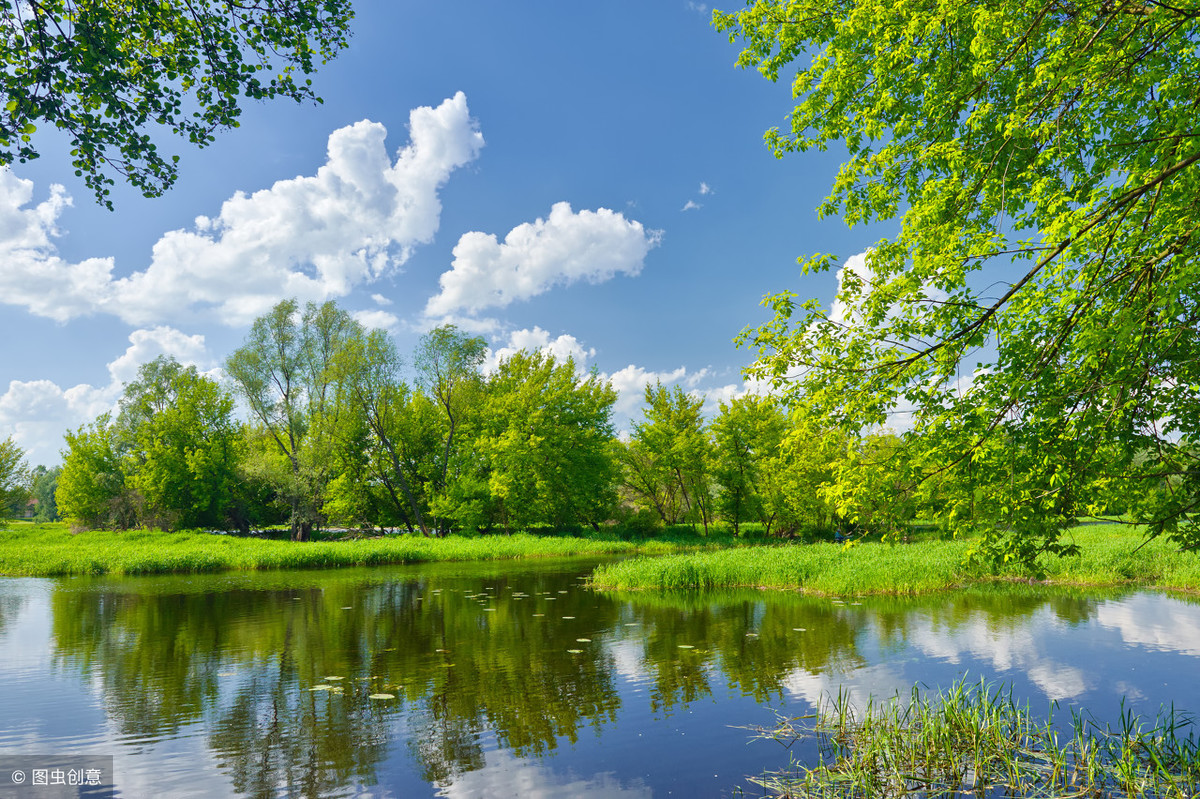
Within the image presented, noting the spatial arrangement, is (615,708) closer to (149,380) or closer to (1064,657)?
(1064,657)

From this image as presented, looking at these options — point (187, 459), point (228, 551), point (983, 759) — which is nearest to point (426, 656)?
point (983, 759)

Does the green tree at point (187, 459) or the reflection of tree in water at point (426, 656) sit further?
the green tree at point (187, 459)

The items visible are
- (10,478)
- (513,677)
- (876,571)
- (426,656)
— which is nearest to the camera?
(513,677)

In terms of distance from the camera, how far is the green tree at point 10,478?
138ft

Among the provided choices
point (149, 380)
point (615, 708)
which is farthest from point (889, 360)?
point (149, 380)

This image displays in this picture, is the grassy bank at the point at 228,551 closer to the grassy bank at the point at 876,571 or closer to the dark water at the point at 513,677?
the dark water at the point at 513,677

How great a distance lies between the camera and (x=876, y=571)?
19.6 m

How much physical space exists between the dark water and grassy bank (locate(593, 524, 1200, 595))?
162cm

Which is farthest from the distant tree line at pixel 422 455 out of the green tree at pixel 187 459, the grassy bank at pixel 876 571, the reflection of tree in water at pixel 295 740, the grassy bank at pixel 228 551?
the reflection of tree in water at pixel 295 740

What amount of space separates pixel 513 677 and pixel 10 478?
53793 mm

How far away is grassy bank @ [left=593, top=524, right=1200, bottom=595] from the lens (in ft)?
62.3

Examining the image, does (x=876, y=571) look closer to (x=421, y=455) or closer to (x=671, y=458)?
(x=671, y=458)

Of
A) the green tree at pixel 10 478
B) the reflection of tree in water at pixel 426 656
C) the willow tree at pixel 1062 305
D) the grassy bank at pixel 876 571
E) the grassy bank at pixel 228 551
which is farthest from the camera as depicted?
the green tree at pixel 10 478

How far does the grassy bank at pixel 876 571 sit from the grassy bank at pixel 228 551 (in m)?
13.7
